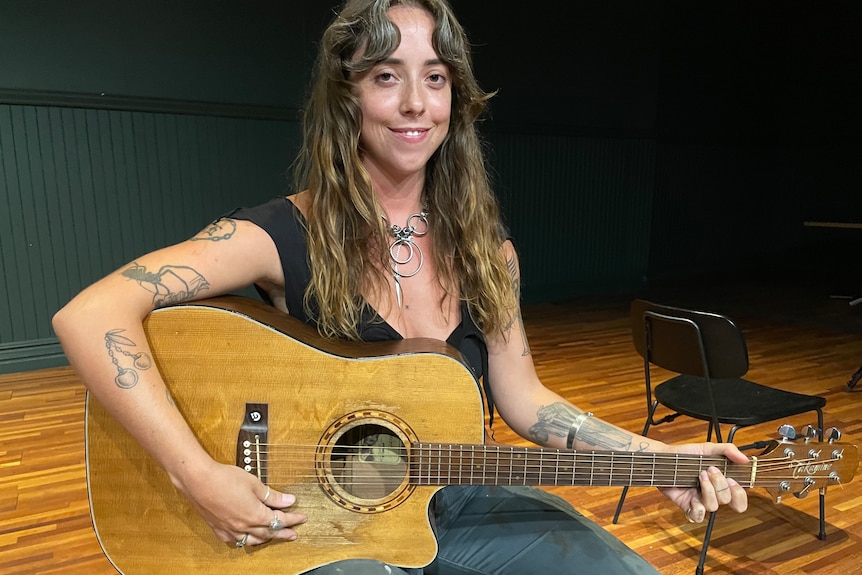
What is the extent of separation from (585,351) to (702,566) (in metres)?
2.77

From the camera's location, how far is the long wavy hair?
1.28 metres

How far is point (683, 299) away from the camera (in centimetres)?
693

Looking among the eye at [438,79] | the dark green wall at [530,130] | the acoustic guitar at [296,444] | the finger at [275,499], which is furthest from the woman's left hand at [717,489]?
the dark green wall at [530,130]

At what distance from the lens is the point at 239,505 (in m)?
Result: 1.14

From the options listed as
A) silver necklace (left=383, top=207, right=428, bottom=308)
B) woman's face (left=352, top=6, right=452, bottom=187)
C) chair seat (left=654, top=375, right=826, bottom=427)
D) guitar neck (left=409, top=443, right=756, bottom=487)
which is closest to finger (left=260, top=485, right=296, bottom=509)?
guitar neck (left=409, top=443, right=756, bottom=487)

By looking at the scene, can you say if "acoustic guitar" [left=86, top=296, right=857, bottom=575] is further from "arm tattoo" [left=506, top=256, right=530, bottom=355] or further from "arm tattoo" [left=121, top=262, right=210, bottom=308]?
"arm tattoo" [left=506, top=256, right=530, bottom=355]

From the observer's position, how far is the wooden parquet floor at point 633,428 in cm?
232

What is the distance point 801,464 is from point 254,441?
4.01ft

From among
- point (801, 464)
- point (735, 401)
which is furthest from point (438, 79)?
point (735, 401)

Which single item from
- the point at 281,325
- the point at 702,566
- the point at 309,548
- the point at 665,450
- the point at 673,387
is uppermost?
the point at 281,325

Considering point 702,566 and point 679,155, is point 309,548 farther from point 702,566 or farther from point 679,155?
point 679,155

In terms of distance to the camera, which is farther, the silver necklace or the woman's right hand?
the silver necklace

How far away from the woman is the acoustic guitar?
0.05 meters

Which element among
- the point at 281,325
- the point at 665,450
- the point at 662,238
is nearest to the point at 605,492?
the point at 665,450
